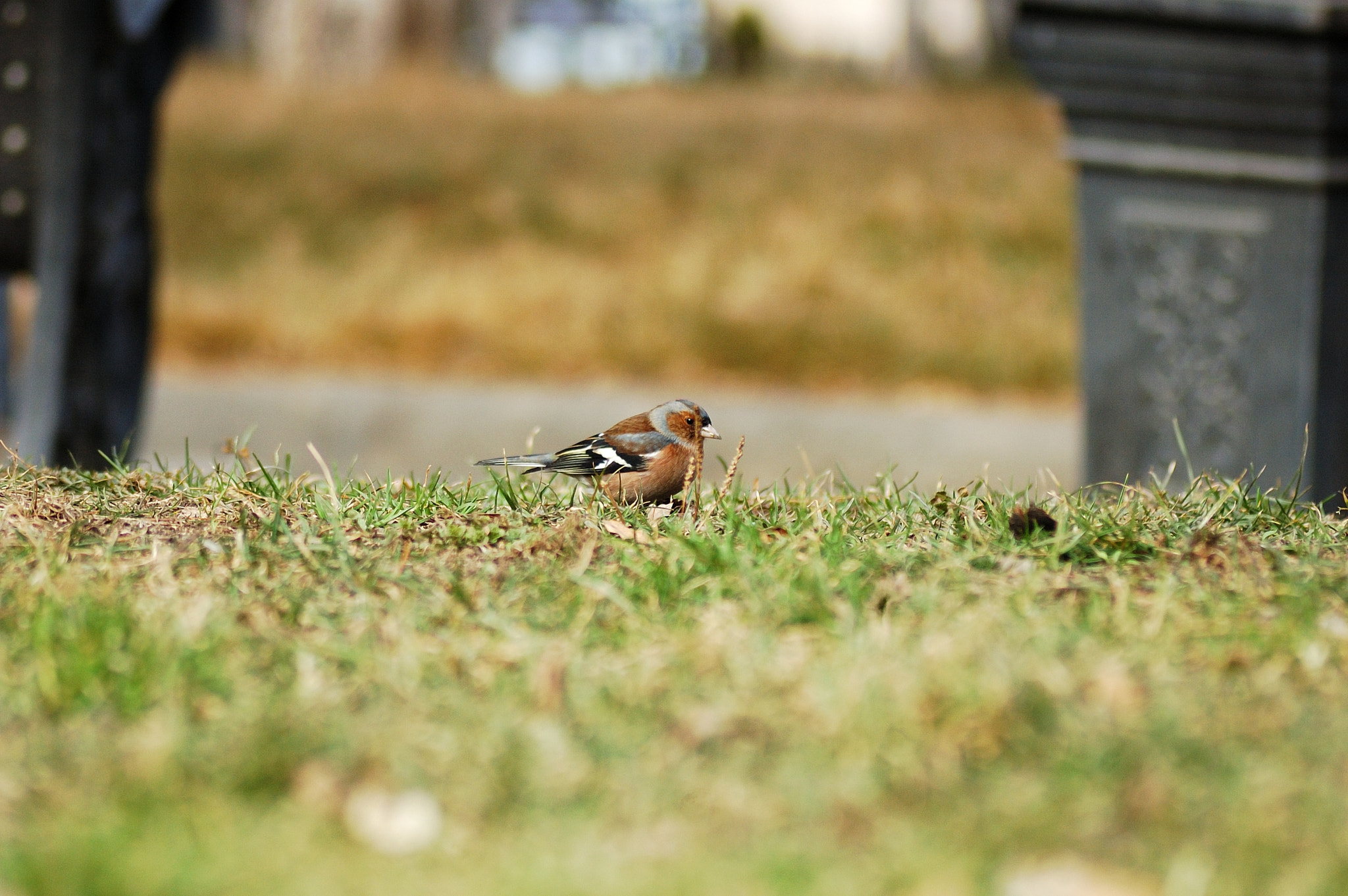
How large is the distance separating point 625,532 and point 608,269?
8.41 meters

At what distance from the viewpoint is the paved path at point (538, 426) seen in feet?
26.2

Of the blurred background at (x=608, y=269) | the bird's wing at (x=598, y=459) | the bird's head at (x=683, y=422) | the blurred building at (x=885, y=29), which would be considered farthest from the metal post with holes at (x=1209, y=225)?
the blurred building at (x=885, y=29)

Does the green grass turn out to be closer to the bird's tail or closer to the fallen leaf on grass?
the fallen leaf on grass

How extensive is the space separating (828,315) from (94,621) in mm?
8538

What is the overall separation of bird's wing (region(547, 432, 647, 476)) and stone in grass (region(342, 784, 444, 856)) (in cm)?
154

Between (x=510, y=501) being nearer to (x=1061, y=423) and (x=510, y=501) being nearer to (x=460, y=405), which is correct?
(x=460, y=405)

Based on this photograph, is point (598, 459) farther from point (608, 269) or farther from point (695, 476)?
point (608, 269)

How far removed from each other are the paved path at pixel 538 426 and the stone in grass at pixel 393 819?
5.36 metres

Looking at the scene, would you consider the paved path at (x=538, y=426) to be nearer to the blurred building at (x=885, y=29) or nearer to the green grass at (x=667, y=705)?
the green grass at (x=667, y=705)

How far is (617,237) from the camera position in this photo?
39.7 ft

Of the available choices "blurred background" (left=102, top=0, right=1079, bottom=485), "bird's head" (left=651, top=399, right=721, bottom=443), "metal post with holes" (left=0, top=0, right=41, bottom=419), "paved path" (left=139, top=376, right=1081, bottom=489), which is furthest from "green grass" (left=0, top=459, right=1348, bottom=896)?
"paved path" (left=139, top=376, right=1081, bottom=489)

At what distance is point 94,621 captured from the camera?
2.63 meters

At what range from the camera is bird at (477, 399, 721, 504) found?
11.8ft

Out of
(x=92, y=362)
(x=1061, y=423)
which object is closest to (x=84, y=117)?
(x=92, y=362)
